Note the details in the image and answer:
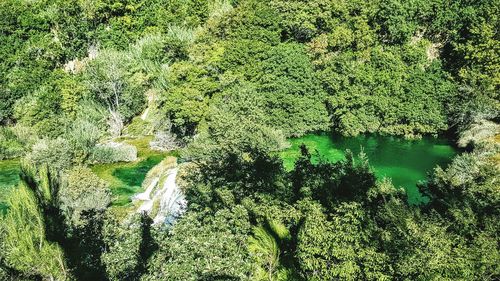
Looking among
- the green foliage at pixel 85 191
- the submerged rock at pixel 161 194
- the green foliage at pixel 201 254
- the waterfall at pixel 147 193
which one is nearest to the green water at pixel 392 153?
the submerged rock at pixel 161 194

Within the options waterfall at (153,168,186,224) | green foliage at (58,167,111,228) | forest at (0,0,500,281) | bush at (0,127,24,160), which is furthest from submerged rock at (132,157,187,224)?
bush at (0,127,24,160)

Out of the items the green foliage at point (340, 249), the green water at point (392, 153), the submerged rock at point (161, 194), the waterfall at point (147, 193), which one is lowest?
the green water at point (392, 153)

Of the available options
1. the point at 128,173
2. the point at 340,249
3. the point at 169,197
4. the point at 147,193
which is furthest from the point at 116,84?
the point at 340,249

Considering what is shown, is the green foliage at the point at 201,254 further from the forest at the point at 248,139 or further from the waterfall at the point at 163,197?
the waterfall at the point at 163,197

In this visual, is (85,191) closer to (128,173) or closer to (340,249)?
(128,173)

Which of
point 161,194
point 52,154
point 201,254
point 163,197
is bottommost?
point 161,194

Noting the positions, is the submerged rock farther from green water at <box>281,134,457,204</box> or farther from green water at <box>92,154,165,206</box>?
green water at <box>281,134,457,204</box>
